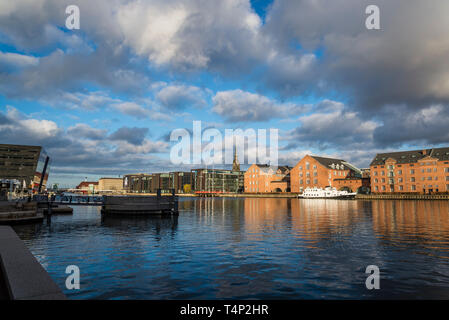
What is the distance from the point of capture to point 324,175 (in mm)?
138875

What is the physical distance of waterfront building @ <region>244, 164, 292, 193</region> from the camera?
167 m

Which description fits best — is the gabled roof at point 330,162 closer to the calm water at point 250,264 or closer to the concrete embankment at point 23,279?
the calm water at point 250,264

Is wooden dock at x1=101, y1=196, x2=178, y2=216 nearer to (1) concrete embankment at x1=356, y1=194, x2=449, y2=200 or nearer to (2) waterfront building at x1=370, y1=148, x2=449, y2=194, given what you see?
(1) concrete embankment at x1=356, y1=194, x2=449, y2=200

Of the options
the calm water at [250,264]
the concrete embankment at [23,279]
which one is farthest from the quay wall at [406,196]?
the concrete embankment at [23,279]

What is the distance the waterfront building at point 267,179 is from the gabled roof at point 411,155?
5180 cm

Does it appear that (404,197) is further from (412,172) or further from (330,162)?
(330,162)

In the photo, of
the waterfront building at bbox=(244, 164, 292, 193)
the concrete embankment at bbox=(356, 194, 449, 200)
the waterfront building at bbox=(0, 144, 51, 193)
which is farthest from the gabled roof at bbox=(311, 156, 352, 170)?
the waterfront building at bbox=(0, 144, 51, 193)

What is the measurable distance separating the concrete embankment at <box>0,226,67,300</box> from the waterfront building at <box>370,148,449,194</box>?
127939 millimetres

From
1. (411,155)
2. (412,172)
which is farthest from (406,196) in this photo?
(411,155)

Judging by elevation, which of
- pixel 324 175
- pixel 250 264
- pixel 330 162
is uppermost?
pixel 330 162

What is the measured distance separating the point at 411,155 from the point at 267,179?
3025 inches

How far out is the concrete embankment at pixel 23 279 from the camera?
7.63 meters
